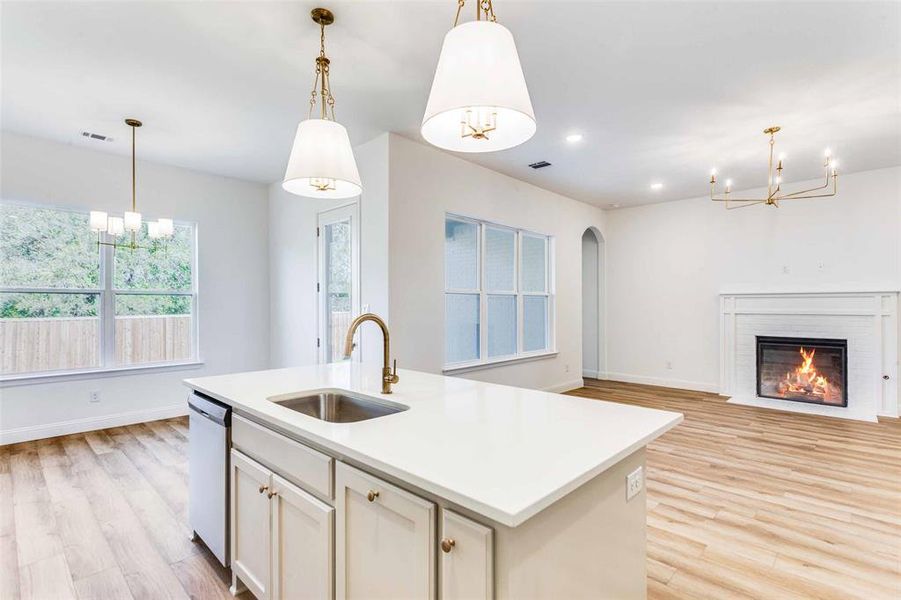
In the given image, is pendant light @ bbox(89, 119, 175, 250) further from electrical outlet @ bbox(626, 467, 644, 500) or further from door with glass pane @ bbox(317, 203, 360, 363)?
electrical outlet @ bbox(626, 467, 644, 500)

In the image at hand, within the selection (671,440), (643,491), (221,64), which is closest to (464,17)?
(221,64)

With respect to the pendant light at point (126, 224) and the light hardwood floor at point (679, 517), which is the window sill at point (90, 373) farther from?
the pendant light at point (126, 224)

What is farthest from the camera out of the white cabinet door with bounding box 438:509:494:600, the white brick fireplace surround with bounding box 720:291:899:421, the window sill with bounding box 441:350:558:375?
the white brick fireplace surround with bounding box 720:291:899:421

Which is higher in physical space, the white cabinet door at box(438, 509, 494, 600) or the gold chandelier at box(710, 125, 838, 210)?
the gold chandelier at box(710, 125, 838, 210)

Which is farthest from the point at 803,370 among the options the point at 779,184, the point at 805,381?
the point at 779,184

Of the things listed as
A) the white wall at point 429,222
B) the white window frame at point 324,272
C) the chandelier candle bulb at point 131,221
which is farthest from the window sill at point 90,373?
the white wall at point 429,222

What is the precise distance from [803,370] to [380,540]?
20.0ft

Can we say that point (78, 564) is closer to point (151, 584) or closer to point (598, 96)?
point (151, 584)

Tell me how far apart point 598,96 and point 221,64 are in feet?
8.35

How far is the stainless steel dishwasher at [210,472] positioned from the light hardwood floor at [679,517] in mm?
174

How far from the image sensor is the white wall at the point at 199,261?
4039 mm

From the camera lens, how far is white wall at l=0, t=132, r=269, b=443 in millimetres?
4039

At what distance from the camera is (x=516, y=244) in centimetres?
545

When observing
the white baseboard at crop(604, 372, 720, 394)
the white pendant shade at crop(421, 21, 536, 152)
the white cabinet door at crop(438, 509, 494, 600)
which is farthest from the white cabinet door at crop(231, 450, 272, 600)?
the white baseboard at crop(604, 372, 720, 394)
